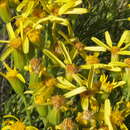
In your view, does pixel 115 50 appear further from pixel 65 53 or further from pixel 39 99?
pixel 39 99

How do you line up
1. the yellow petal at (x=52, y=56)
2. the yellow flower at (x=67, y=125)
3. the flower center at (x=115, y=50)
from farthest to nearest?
the flower center at (x=115, y=50)
the yellow petal at (x=52, y=56)
the yellow flower at (x=67, y=125)

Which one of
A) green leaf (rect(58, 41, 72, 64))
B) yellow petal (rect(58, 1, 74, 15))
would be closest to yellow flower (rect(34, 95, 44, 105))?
green leaf (rect(58, 41, 72, 64))

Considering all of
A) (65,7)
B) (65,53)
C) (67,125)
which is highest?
(65,7)

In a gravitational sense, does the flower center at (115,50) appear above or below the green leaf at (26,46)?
below

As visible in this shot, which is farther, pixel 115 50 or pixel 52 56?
pixel 115 50

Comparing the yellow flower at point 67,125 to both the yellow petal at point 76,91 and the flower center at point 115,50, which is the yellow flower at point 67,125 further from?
the flower center at point 115,50

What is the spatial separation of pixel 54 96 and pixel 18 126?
0.58ft

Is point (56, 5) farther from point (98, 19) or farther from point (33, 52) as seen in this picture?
point (98, 19)

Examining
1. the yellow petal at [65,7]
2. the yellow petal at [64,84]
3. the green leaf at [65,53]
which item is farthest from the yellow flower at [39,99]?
the yellow petal at [65,7]

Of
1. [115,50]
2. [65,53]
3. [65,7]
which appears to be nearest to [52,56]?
[65,53]

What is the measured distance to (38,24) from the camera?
53.2 inches

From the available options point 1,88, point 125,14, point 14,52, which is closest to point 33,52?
point 14,52

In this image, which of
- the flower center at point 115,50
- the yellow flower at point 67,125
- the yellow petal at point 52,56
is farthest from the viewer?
the flower center at point 115,50

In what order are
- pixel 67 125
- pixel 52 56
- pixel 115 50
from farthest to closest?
pixel 115 50, pixel 52 56, pixel 67 125
